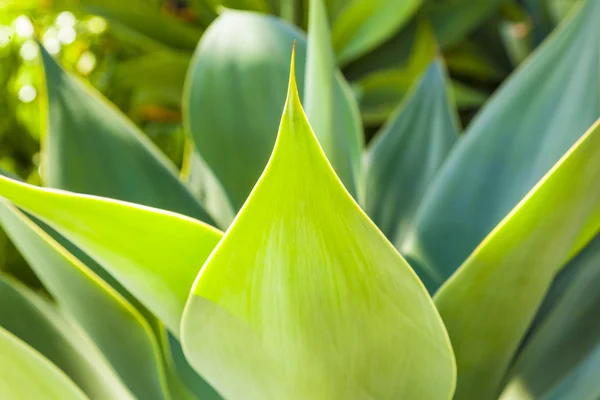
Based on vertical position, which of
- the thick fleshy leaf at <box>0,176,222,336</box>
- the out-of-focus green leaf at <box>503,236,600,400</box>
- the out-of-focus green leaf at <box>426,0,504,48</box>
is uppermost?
the out-of-focus green leaf at <box>426,0,504,48</box>

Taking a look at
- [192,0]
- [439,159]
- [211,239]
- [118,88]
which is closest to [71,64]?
[118,88]

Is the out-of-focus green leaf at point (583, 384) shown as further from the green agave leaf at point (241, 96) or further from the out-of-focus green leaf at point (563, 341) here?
the green agave leaf at point (241, 96)

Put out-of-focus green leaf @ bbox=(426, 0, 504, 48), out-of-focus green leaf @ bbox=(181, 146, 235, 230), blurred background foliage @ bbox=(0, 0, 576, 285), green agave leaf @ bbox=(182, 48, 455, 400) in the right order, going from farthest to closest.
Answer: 1. out-of-focus green leaf @ bbox=(426, 0, 504, 48)
2. blurred background foliage @ bbox=(0, 0, 576, 285)
3. out-of-focus green leaf @ bbox=(181, 146, 235, 230)
4. green agave leaf @ bbox=(182, 48, 455, 400)

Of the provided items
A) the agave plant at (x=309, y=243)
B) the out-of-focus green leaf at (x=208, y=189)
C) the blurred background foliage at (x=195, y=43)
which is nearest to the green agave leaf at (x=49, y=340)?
the agave plant at (x=309, y=243)

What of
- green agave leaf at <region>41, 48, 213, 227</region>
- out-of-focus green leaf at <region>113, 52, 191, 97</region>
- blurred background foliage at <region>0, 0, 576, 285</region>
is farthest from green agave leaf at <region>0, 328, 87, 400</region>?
out-of-focus green leaf at <region>113, 52, 191, 97</region>

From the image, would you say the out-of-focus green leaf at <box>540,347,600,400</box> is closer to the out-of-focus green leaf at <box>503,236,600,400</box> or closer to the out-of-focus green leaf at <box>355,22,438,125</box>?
the out-of-focus green leaf at <box>503,236,600,400</box>

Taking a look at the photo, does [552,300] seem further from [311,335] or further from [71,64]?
[71,64]

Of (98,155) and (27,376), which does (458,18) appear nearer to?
(98,155)
